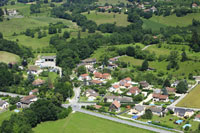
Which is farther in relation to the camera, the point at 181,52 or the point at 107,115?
the point at 181,52

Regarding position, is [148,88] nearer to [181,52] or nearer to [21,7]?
[181,52]

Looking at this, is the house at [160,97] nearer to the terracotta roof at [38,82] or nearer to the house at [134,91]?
the house at [134,91]

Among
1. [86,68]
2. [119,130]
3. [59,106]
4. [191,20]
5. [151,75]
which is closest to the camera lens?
[119,130]

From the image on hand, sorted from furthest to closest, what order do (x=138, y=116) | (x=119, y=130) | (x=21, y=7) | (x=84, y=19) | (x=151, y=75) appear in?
1. (x=21, y=7)
2. (x=84, y=19)
3. (x=151, y=75)
4. (x=138, y=116)
5. (x=119, y=130)

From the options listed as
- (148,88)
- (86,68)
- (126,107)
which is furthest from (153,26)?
(126,107)

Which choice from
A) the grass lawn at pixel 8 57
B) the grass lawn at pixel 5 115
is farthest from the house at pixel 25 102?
the grass lawn at pixel 8 57
